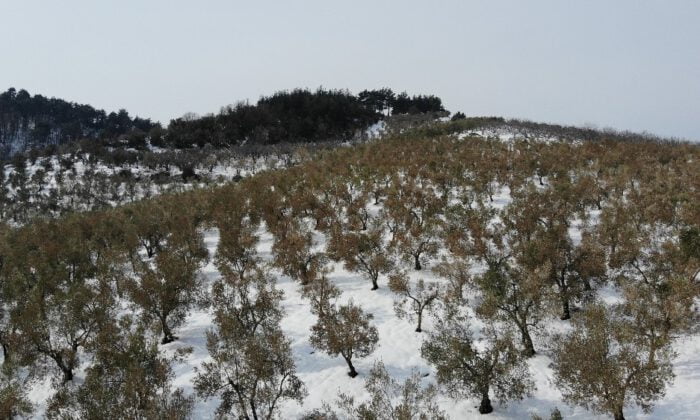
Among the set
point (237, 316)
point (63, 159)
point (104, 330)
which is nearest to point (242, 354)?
point (237, 316)

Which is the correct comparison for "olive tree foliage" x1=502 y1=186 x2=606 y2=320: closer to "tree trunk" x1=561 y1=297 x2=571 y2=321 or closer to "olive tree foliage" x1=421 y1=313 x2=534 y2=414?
"tree trunk" x1=561 y1=297 x2=571 y2=321

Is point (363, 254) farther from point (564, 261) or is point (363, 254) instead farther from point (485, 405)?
point (485, 405)

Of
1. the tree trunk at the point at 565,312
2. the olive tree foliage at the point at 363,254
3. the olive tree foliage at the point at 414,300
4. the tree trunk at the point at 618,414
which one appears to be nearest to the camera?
the tree trunk at the point at 618,414

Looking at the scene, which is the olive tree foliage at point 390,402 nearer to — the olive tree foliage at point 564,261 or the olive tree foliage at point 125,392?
the olive tree foliage at point 125,392

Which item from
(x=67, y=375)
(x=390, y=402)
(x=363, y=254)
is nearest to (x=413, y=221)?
(x=363, y=254)

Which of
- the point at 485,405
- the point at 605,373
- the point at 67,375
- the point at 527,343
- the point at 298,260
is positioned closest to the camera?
the point at 605,373

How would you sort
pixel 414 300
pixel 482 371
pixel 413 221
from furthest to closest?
1. pixel 413 221
2. pixel 414 300
3. pixel 482 371

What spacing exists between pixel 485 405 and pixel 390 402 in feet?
24.1

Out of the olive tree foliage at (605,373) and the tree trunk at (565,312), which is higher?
the olive tree foliage at (605,373)

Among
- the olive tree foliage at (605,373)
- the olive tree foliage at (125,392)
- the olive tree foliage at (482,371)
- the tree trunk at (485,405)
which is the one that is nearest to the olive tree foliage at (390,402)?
the olive tree foliage at (482,371)

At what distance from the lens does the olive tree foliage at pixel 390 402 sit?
2636cm

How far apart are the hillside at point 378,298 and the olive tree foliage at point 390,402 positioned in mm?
466

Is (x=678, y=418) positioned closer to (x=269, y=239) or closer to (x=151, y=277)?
(x=151, y=277)

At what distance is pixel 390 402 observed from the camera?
116 ft
